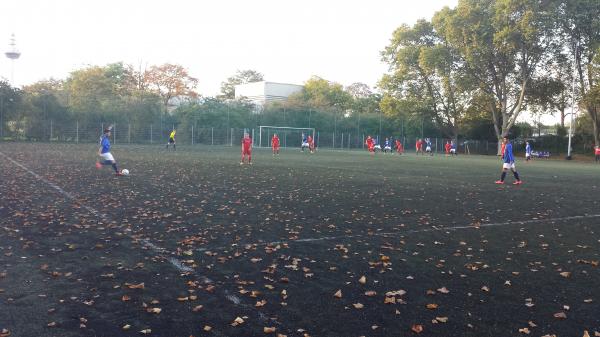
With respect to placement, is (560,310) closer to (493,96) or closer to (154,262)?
(154,262)

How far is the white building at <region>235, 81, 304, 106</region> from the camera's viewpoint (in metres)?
85.5

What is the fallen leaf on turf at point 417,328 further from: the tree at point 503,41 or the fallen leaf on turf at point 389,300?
the tree at point 503,41

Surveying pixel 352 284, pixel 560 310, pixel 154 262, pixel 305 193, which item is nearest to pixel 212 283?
pixel 154 262

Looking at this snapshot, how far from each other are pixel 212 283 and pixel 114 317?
4.12ft

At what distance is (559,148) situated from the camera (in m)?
63.3

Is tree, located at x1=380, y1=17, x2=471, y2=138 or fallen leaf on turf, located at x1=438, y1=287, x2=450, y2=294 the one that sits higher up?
tree, located at x1=380, y1=17, x2=471, y2=138

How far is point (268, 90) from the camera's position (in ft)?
281

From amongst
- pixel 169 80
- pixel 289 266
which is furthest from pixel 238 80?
pixel 289 266

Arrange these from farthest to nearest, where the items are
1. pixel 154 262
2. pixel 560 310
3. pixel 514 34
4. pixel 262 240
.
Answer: pixel 514 34
pixel 262 240
pixel 154 262
pixel 560 310

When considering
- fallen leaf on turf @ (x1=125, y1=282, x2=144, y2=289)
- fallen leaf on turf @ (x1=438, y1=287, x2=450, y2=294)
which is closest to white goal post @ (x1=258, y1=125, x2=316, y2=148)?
fallen leaf on turf @ (x1=125, y1=282, x2=144, y2=289)

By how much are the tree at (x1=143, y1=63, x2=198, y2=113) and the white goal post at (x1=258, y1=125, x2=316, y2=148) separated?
45.6 feet

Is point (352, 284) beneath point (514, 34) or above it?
beneath

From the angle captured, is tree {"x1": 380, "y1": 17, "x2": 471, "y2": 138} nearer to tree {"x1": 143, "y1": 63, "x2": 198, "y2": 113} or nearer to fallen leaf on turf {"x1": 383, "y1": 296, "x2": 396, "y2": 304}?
tree {"x1": 143, "y1": 63, "x2": 198, "y2": 113}

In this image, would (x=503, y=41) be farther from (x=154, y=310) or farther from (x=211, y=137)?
(x=154, y=310)
